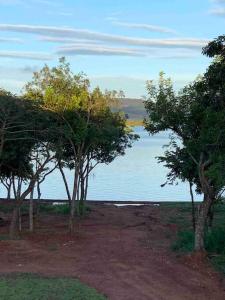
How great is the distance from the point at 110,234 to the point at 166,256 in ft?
16.2

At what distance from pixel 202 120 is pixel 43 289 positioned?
6.93m

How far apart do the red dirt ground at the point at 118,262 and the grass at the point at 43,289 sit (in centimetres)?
50

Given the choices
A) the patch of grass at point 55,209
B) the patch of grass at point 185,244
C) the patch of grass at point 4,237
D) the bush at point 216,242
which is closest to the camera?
the bush at point 216,242

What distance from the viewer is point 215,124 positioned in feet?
49.2

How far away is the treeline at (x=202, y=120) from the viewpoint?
14.8 metres

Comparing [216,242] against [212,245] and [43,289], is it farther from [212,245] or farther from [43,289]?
[43,289]

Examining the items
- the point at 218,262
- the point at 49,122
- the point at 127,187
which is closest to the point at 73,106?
the point at 49,122

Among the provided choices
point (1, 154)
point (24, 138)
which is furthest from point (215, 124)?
point (1, 154)

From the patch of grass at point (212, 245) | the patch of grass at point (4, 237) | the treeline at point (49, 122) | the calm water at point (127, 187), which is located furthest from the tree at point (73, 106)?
the calm water at point (127, 187)

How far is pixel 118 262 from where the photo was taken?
52.1ft

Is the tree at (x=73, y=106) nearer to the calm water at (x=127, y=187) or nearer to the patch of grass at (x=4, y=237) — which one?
the patch of grass at (x=4, y=237)

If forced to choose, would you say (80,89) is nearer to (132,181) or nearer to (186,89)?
(186,89)

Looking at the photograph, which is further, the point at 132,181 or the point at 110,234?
the point at 132,181

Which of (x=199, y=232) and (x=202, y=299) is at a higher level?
(x=199, y=232)
